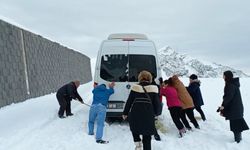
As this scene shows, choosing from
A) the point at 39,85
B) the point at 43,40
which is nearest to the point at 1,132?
the point at 39,85

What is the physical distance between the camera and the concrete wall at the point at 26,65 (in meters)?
14.0

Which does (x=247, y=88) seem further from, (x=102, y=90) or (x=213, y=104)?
(x=102, y=90)

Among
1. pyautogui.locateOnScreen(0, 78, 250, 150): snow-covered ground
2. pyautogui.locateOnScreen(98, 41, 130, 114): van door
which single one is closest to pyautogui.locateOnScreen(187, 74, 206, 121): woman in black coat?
pyautogui.locateOnScreen(0, 78, 250, 150): snow-covered ground

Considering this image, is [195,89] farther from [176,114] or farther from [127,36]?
[127,36]

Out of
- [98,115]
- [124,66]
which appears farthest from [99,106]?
[124,66]

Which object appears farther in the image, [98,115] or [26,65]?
[26,65]

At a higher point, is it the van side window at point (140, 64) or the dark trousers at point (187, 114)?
the van side window at point (140, 64)

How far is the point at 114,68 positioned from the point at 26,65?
713cm

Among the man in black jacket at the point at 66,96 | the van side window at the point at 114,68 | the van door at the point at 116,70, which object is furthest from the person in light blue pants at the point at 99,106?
the man in black jacket at the point at 66,96

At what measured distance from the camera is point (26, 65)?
17.0 meters

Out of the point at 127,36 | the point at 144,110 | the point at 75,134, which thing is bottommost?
the point at 75,134

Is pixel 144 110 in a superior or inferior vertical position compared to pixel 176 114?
superior

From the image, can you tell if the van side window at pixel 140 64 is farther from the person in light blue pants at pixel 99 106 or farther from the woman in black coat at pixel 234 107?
the woman in black coat at pixel 234 107

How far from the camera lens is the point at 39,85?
18969 mm
